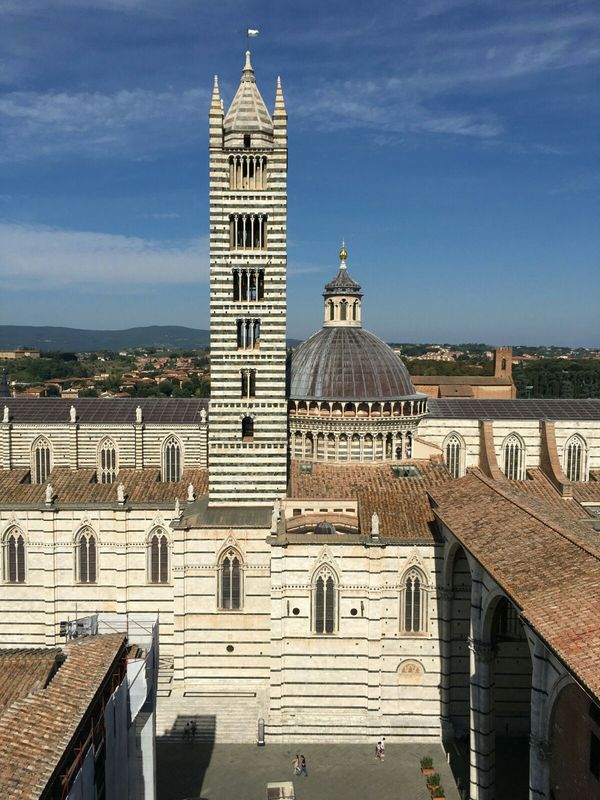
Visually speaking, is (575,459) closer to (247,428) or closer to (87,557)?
(247,428)

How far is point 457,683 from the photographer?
28984 millimetres

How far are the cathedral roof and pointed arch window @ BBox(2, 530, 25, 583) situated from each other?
2176 cm

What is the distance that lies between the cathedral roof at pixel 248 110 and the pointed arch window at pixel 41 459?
2079 cm

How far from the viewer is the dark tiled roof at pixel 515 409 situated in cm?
4091

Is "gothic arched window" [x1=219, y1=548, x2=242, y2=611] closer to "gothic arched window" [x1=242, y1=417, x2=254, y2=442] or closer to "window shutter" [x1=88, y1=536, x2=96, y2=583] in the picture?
"gothic arched window" [x1=242, y1=417, x2=254, y2=442]

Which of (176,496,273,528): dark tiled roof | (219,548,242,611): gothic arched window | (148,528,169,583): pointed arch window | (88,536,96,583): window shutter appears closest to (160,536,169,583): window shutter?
(148,528,169,583): pointed arch window

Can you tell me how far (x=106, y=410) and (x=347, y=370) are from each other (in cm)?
1495

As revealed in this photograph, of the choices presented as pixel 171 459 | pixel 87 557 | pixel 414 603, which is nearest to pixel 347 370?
pixel 171 459

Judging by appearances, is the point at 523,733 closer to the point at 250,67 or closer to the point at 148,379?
the point at 250,67

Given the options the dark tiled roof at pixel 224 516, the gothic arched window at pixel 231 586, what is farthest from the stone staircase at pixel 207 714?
the dark tiled roof at pixel 224 516

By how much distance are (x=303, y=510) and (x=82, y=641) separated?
1391 centimetres

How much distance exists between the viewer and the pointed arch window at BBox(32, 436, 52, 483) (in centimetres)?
4153

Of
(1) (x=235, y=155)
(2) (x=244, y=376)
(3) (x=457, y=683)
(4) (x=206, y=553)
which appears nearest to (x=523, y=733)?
(3) (x=457, y=683)

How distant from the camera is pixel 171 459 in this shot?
41.7m
